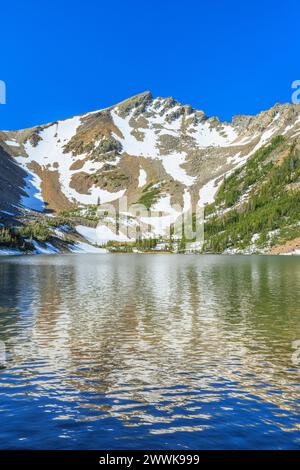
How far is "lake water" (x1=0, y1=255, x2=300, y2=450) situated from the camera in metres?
18.0

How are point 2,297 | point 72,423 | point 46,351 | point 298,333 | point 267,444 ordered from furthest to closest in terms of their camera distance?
point 2,297 → point 298,333 → point 46,351 → point 72,423 → point 267,444

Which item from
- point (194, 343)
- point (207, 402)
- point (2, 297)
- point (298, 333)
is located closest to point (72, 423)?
point (207, 402)

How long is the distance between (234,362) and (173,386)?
681cm

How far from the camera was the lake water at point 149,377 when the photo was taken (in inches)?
707

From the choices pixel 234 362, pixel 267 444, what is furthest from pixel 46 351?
pixel 267 444

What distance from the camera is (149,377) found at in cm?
2595

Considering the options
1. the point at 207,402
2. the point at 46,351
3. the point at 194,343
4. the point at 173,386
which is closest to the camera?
the point at 207,402
